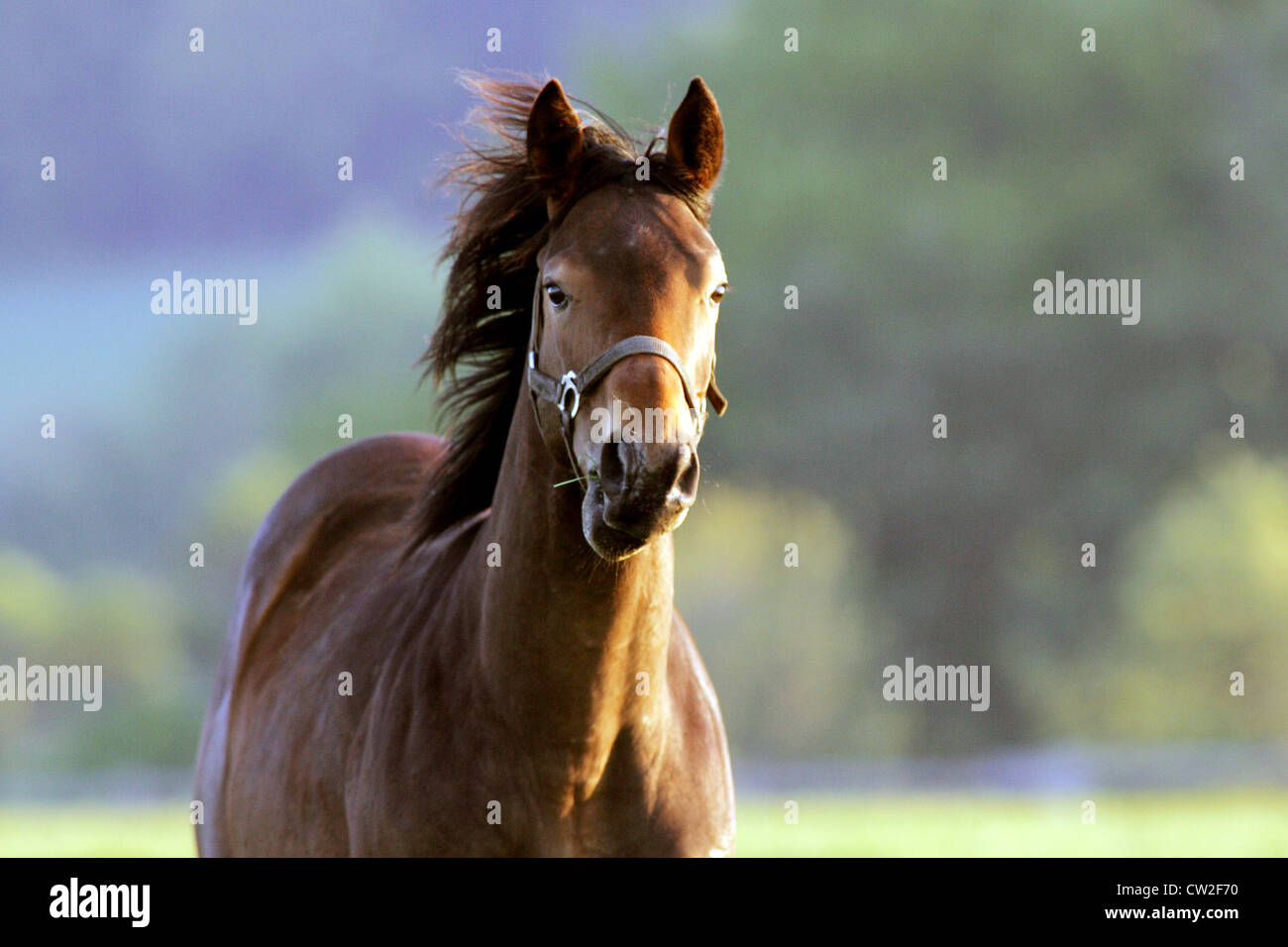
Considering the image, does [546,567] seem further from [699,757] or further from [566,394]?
[699,757]

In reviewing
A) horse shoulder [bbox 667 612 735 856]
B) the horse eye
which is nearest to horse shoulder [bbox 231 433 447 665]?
horse shoulder [bbox 667 612 735 856]

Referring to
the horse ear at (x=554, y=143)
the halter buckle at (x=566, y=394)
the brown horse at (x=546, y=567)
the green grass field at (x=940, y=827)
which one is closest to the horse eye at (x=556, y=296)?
the brown horse at (x=546, y=567)

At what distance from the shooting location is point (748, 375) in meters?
26.2

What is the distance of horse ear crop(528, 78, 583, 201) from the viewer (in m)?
3.35

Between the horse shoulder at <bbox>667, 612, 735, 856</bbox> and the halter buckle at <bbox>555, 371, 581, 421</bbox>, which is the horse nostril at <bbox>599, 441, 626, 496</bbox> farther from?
the horse shoulder at <bbox>667, 612, 735, 856</bbox>

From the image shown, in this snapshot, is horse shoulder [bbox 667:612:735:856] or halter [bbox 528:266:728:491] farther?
horse shoulder [bbox 667:612:735:856]

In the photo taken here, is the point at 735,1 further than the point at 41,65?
No

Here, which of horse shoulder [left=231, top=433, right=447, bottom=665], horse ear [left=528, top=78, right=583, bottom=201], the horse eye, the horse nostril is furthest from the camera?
horse shoulder [left=231, top=433, right=447, bottom=665]

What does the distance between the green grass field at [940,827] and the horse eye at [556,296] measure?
672 cm

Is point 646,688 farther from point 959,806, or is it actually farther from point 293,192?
point 293,192

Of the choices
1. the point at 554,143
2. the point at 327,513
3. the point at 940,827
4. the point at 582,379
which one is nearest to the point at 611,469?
the point at 582,379

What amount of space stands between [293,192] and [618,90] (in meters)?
26.5

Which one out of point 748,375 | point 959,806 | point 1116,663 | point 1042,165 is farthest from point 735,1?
point 959,806

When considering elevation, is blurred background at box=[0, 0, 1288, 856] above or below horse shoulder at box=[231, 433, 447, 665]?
above
